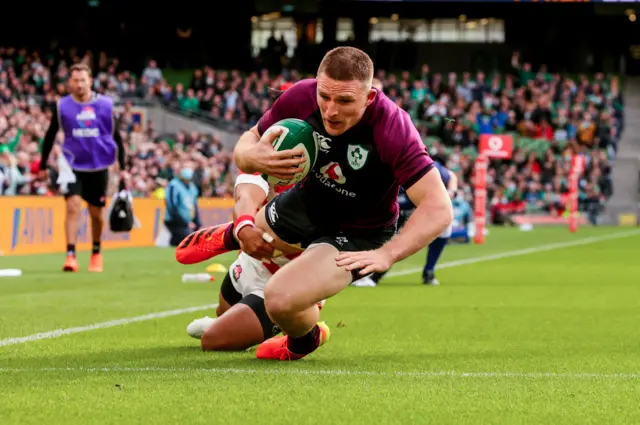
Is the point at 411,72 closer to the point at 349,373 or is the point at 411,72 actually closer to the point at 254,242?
the point at 254,242

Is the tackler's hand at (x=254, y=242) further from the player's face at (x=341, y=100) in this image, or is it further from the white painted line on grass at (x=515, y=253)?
the white painted line on grass at (x=515, y=253)

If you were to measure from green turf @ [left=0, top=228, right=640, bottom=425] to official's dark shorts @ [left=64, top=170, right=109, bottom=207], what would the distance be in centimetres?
162

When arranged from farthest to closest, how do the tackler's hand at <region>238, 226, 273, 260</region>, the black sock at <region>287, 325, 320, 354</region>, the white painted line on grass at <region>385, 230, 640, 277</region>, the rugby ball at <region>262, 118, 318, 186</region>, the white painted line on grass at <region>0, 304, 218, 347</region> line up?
the white painted line on grass at <region>385, 230, 640, 277</region> → the white painted line on grass at <region>0, 304, 218, 347</region> → the black sock at <region>287, 325, 320, 354</region> → the tackler's hand at <region>238, 226, 273, 260</region> → the rugby ball at <region>262, 118, 318, 186</region>

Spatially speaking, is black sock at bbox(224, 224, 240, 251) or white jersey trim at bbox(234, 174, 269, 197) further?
white jersey trim at bbox(234, 174, 269, 197)

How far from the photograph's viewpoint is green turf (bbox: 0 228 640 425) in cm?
535

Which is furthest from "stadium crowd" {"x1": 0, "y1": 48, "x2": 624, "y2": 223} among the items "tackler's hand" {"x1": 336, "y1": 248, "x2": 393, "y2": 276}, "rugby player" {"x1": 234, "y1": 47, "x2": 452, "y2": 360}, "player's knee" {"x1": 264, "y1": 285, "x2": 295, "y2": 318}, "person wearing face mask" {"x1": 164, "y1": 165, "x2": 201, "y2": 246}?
"tackler's hand" {"x1": 336, "y1": 248, "x2": 393, "y2": 276}

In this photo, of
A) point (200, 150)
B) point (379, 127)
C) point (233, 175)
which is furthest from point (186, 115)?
point (379, 127)

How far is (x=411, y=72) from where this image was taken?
5116cm

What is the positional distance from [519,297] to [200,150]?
22851 millimetres

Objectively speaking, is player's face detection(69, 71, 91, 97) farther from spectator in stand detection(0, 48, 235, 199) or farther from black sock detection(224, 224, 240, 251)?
black sock detection(224, 224, 240, 251)

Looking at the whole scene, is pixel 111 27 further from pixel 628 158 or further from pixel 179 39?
pixel 628 158

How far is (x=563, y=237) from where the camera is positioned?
32094mm

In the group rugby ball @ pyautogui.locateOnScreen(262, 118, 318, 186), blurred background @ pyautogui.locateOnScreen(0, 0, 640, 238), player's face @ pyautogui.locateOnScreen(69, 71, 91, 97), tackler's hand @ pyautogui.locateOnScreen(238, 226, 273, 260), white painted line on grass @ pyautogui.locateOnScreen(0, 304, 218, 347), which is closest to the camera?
rugby ball @ pyautogui.locateOnScreen(262, 118, 318, 186)

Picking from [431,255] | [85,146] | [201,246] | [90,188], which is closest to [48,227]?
[85,146]
